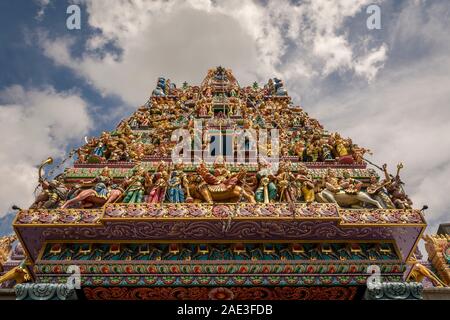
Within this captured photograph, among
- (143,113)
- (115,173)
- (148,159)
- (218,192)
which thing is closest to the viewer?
(218,192)

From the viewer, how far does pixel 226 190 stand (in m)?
8.71

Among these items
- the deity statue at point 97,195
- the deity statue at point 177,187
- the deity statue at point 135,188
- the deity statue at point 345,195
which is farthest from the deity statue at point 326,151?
the deity statue at point 97,195

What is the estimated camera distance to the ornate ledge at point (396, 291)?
22.6 ft

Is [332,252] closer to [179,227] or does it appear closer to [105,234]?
[179,227]

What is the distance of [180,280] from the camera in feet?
24.0

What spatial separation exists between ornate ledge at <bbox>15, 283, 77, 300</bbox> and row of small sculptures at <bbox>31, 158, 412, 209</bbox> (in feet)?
6.17

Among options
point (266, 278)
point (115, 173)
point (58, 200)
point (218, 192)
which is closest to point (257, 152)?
point (218, 192)

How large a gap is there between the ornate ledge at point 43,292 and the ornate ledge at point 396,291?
539 cm

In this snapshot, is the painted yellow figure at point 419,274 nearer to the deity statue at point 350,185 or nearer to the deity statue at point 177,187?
the deity statue at point 350,185

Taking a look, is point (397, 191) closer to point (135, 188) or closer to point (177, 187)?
point (177, 187)

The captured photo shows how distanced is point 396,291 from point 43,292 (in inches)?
240

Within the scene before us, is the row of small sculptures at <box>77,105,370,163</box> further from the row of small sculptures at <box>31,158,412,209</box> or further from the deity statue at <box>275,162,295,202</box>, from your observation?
the deity statue at <box>275,162,295,202</box>

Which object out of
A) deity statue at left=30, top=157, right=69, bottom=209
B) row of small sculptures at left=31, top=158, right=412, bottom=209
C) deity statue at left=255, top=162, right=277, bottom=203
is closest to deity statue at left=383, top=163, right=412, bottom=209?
row of small sculptures at left=31, top=158, right=412, bottom=209
